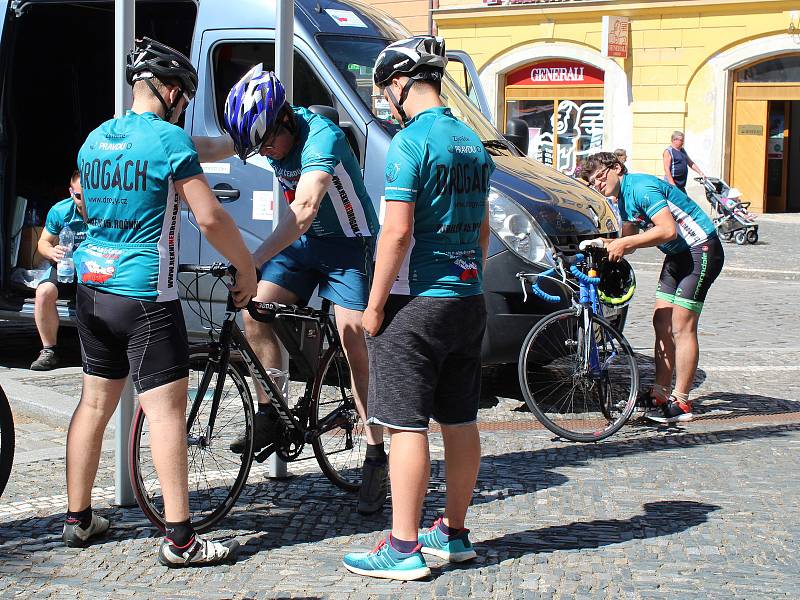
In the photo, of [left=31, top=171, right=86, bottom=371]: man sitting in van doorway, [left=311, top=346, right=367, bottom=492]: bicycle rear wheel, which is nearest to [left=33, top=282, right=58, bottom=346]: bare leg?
[left=31, top=171, right=86, bottom=371]: man sitting in van doorway

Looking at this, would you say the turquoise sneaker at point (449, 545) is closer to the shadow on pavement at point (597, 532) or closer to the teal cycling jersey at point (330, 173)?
the shadow on pavement at point (597, 532)

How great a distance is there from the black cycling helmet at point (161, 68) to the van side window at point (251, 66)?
3408mm

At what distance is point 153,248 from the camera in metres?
4.36

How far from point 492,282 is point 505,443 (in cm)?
117

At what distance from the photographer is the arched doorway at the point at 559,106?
87.4 ft

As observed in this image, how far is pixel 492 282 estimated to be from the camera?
24.2 feet

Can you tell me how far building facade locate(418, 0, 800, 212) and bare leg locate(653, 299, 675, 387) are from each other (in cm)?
1801

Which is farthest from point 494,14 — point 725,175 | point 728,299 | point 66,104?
point 66,104

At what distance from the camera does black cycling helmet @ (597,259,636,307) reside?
730 centimetres

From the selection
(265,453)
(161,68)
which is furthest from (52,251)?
(161,68)

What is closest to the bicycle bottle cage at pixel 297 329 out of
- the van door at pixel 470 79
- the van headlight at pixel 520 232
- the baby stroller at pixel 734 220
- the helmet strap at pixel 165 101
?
the helmet strap at pixel 165 101

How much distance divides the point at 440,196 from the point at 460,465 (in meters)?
0.99

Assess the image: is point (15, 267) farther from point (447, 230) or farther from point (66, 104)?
point (447, 230)

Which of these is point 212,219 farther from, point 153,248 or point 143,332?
point 143,332
